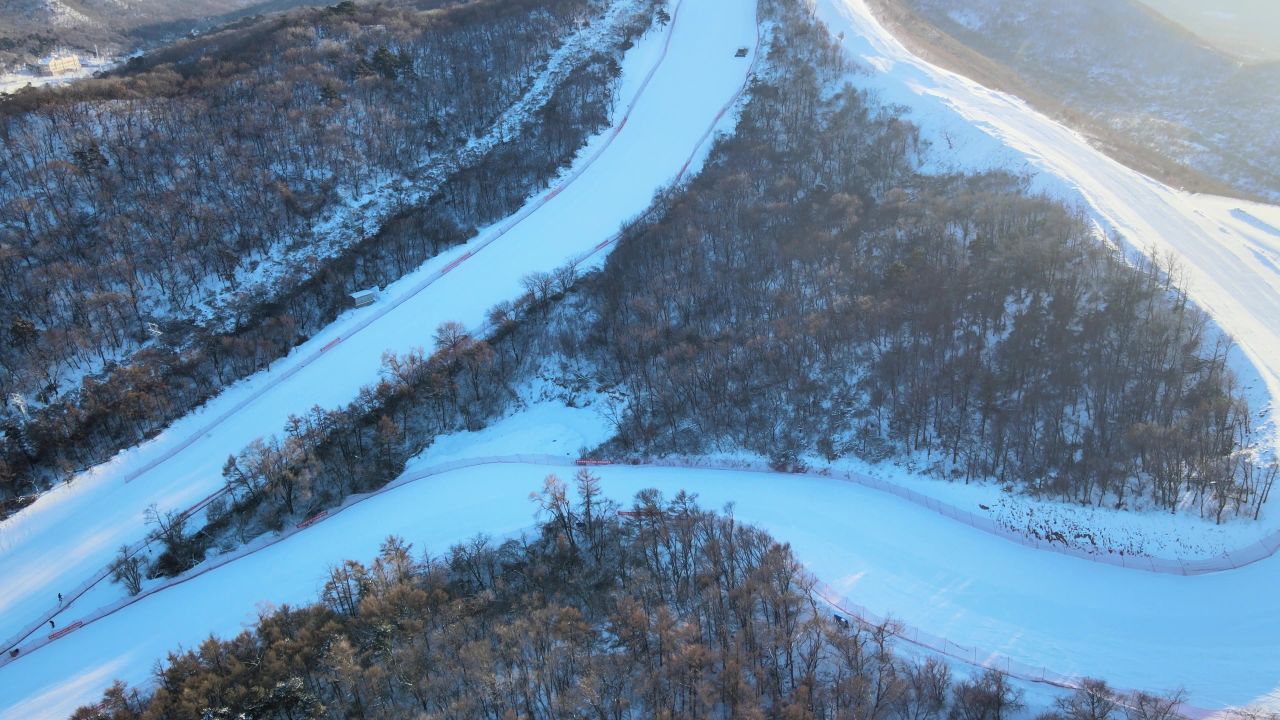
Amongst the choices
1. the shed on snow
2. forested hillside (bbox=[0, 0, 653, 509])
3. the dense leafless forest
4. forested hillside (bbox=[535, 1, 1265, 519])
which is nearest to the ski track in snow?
the shed on snow

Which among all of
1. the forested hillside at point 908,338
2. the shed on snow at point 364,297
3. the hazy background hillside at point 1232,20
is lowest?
the shed on snow at point 364,297

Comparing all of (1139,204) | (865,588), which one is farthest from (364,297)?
(1139,204)

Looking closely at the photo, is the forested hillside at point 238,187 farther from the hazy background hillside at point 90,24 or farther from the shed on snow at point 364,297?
the hazy background hillside at point 90,24

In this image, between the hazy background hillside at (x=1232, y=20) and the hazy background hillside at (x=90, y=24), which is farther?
the hazy background hillside at (x=1232, y=20)

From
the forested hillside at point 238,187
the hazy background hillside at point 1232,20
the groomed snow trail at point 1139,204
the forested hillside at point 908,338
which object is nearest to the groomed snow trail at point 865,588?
the forested hillside at point 908,338

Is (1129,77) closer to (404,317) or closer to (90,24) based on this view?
(404,317)
